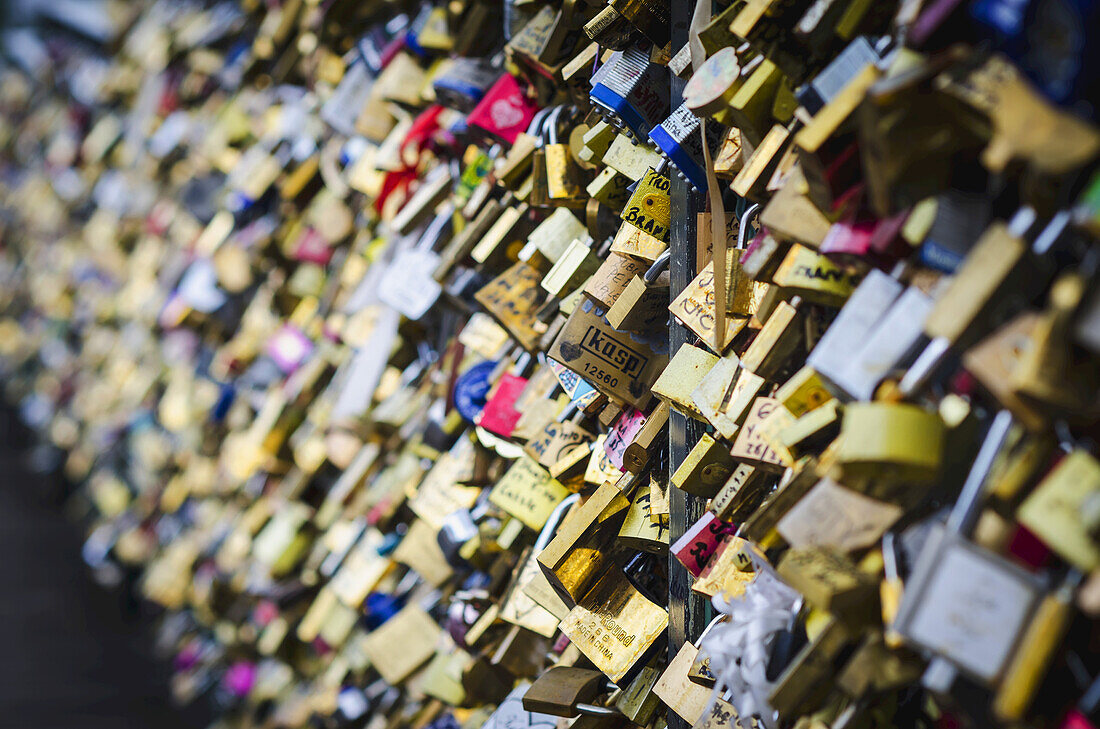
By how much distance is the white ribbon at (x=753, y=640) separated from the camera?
2.14 ft

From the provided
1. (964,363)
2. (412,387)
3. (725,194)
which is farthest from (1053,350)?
(412,387)

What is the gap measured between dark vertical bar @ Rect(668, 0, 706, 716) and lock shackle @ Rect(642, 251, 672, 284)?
18mm

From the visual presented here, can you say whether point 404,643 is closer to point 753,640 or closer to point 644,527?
point 644,527

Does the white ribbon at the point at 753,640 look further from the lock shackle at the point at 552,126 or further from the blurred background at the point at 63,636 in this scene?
the blurred background at the point at 63,636

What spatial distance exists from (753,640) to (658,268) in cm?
40

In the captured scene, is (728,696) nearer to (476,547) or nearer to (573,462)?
(573,462)

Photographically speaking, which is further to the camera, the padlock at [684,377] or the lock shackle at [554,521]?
the lock shackle at [554,521]

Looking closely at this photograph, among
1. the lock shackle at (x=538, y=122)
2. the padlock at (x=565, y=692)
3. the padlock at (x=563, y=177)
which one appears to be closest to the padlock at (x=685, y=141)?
the padlock at (x=563, y=177)

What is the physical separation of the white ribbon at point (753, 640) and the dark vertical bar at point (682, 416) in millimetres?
129

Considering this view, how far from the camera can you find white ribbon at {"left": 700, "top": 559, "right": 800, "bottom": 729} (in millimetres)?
651

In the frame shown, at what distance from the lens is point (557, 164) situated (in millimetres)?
985

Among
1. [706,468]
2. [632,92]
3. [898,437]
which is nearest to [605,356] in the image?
[706,468]

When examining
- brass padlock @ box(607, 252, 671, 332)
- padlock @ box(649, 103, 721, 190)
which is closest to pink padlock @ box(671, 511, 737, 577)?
brass padlock @ box(607, 252, 671, 332)

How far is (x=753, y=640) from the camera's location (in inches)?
26.2
